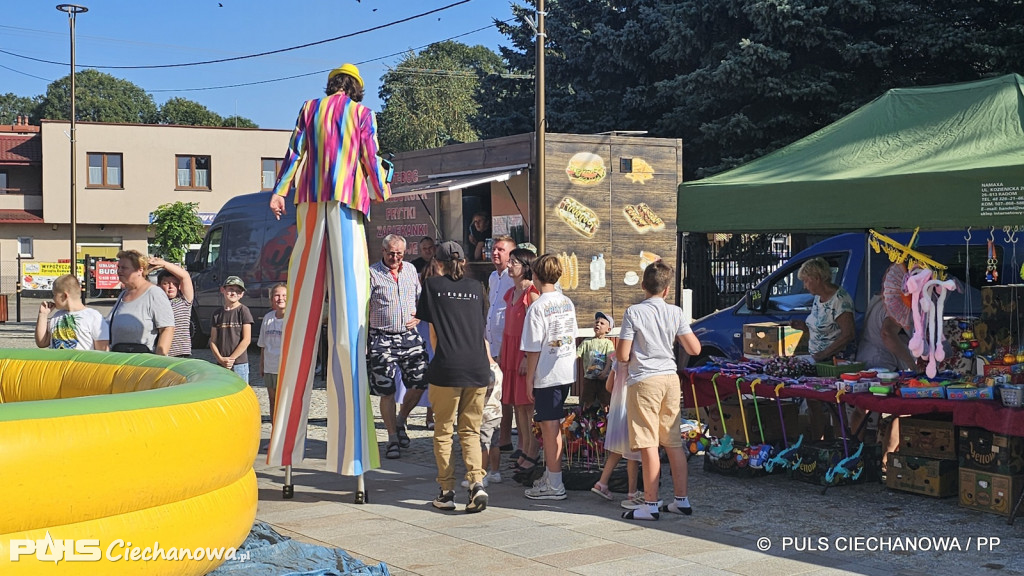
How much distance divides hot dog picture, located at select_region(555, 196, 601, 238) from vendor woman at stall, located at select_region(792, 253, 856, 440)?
4480 millimetres

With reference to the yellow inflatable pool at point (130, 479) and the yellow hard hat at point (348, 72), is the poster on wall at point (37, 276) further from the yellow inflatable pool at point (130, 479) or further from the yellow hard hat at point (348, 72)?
the yellow inflatable pool at point (130, 479)

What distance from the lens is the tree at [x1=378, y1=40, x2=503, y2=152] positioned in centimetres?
6347

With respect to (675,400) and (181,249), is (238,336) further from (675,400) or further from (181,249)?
(181,249)

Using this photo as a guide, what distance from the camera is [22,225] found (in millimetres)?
48938

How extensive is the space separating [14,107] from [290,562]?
99750 mm

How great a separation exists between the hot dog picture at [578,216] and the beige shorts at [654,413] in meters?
6.16

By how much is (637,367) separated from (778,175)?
2.36m

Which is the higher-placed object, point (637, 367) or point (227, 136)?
point (227, 136)

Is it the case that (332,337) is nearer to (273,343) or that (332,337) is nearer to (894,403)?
(273,343)

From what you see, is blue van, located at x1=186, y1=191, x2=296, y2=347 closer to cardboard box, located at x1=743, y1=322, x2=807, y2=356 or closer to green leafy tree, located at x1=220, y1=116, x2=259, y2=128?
cardboard box, located at x1=743, y1=322, x2=807, y2=356

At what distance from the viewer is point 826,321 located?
29.8 ft

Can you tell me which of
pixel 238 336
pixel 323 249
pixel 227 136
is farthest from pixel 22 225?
pixel 323 249

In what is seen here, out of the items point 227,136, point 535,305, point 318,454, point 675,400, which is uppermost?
point 227,136

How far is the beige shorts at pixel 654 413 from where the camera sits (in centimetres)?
713
